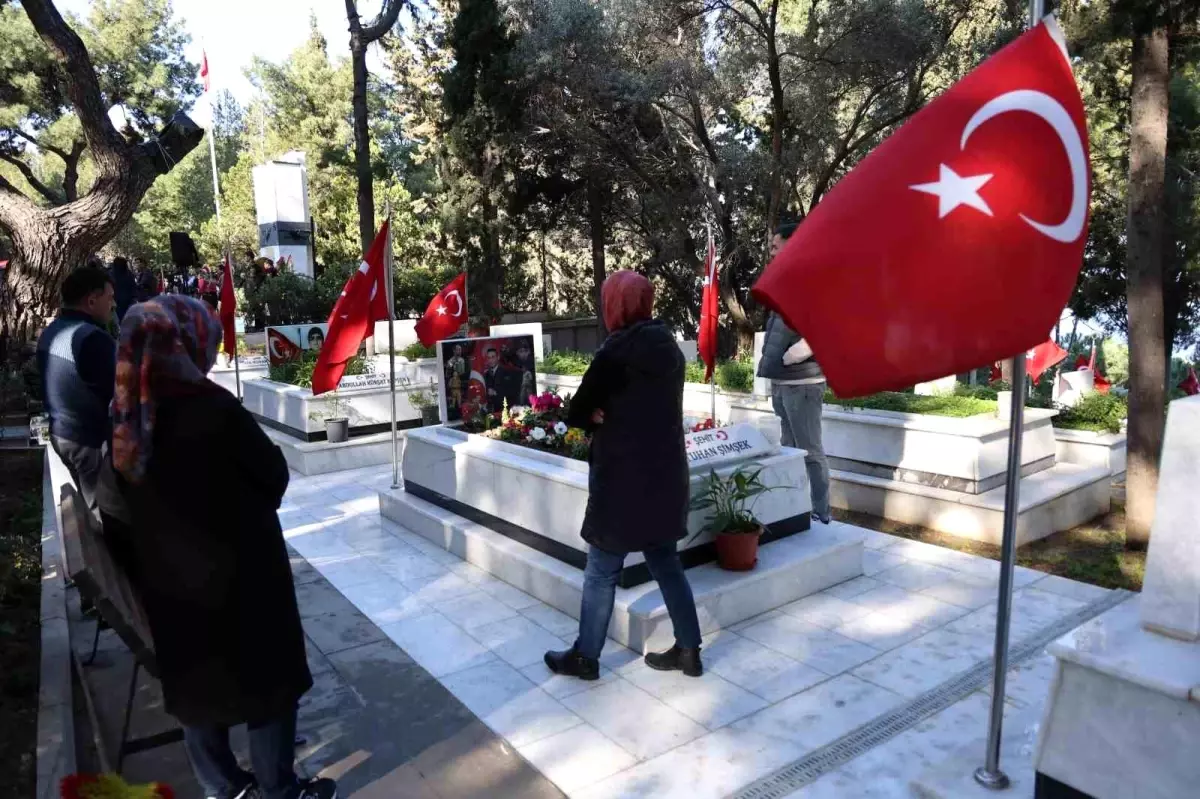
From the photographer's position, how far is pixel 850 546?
17.3 feet

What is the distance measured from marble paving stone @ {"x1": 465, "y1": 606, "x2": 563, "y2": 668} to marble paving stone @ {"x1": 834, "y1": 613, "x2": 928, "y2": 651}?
1584 mm

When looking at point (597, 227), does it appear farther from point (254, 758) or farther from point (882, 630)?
point (254, 758)

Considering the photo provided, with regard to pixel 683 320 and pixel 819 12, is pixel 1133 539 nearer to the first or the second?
pixel 819 12

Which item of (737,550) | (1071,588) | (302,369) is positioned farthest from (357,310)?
(1071,588)

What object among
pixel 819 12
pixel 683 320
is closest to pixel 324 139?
pixel 683 320

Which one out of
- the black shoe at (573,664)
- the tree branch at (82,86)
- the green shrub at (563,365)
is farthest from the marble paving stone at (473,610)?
the green shrub at (563,365)

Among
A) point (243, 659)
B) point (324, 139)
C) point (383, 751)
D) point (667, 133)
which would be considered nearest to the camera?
point (243, 659)

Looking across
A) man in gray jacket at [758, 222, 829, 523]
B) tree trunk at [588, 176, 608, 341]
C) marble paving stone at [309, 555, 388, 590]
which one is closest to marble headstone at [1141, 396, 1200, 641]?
man in gray jacket at [758, 222, 829, 523]

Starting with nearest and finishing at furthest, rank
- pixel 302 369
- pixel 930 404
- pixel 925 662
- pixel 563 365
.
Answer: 1. pixel 925 662
2. pixel 930 404
3. pixel 302 369
4. pixel 563 365

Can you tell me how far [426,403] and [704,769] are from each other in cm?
769

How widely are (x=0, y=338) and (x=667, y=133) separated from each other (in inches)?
504

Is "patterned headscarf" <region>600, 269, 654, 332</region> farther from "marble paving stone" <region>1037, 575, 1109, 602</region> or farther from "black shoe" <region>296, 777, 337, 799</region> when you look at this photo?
"marble paving stone" <region>1037, 575, 1109, 602</region>

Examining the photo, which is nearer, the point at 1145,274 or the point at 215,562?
the point at 215,562

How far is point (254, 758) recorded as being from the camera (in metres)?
2.68
